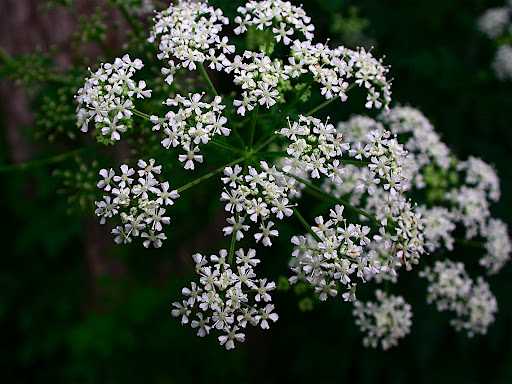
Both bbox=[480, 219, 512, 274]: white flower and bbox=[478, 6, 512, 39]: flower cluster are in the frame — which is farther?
bbox=[478, 6, 512, 39]: flower cluster

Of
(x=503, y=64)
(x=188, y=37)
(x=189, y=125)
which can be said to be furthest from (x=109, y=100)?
(x=503, y=64)

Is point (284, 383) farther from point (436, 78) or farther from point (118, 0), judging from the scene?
point (118, 0)

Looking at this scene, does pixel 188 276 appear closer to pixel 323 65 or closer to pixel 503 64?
pixel 323 65

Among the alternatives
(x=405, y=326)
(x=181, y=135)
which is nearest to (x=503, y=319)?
(x=405, y=326)

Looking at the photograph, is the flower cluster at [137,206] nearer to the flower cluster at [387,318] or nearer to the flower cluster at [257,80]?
the flower cluster at [257,80]

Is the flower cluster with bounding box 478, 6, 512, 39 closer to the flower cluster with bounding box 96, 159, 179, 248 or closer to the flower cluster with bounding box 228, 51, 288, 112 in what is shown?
the flower cluster with bounding box 228, 51, 288, 112

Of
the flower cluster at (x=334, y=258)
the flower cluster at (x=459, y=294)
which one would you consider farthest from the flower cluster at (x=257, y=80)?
the flower cluster at (x=459, y=294)

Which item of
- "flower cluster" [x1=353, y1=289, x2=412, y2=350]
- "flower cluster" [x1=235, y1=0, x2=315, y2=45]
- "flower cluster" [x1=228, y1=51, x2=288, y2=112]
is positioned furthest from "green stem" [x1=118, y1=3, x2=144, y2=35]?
"flower cluster" [x1=353, y1=289, x2=412, y2=350]
